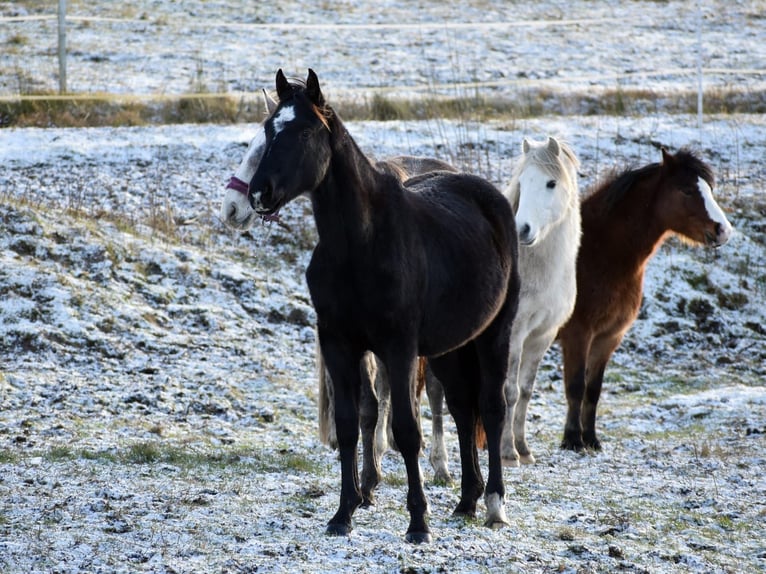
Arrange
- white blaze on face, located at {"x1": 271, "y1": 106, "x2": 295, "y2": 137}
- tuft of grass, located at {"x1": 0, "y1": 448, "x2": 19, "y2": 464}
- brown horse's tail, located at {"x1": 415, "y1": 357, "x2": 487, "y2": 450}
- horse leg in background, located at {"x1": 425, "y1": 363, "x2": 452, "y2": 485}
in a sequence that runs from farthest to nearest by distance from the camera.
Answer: brown horse's tail, located at {"x1": 415, "y1": 357, "x2": 487, "y2": 450}
horse leg in background, located at {"x1": 425, "y1": 363, "x2": 452, "y2": 485}
tuft of grass, located at {"x1": 0, "y1": 448, "x2": 19, "y2": 464}
white blaze on face, located at {"x1": 271, "y1": 106, "x2": 295, "y2": 137}

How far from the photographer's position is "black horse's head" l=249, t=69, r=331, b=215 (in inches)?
179

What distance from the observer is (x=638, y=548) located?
5.05 meters

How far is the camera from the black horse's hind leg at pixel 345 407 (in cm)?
492

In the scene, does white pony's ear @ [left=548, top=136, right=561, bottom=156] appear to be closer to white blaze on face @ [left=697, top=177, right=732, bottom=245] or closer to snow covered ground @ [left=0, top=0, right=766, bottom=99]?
white blaze on face @ [left=697, top=177, right=732, bottom=245]

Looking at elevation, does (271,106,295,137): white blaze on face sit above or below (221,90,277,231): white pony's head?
above

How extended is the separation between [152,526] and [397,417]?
1.34 metres

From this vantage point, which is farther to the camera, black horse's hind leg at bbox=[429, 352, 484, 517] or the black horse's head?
black horse's hind leg at bbox=[429, 352, 484, 517]

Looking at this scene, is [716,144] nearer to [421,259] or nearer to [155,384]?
[155,384]

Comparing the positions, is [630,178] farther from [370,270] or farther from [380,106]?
[380,106]

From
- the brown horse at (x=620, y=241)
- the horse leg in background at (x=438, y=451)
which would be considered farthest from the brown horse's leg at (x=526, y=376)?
the horse leg in background at (x=438, y=451)

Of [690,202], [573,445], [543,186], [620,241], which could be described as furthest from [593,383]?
[543,186]

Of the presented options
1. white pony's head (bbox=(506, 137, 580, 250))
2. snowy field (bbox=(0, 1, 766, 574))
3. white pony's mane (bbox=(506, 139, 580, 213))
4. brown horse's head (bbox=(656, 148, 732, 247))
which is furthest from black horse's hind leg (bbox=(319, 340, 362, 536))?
brown horse's head (bbox=(656, 148, 732, 247))

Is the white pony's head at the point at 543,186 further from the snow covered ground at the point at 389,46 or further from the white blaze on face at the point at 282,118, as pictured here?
the snow covered ground at the point at 389,46

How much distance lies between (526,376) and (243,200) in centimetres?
298
